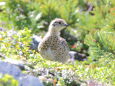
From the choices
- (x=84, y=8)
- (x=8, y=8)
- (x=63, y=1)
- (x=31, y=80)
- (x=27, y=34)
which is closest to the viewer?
(x=31, y=80)

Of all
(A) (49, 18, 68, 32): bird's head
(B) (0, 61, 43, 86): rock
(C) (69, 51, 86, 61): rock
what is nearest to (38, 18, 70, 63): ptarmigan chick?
(A) (49, 18, 68, 32): bird's head

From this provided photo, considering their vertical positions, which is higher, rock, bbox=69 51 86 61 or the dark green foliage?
the dark green foliage

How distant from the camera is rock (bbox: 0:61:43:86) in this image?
5.31 meters

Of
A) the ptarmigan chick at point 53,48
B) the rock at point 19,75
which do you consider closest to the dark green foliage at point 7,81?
the rock at point 19,75

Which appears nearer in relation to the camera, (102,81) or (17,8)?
(102,81)

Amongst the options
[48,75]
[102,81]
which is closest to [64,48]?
[102,81]

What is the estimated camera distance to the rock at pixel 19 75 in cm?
531

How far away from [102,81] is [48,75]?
1202 mm

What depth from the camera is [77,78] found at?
7.02m

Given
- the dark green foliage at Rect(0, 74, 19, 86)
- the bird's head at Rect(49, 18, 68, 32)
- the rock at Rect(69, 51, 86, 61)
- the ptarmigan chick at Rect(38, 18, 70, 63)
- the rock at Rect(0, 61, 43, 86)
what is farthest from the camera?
the rock at Rect(69, 51, 86, 61)

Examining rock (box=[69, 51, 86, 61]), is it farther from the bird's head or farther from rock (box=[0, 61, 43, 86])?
rock (box=[0, 61, 43, 86])

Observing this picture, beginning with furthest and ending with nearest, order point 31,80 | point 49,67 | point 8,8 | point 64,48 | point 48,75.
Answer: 1. point 8,8
2. point 64,48
3. point 49,67
4. point 48,75
5. point 31,80

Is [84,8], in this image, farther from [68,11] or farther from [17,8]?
[17,8]

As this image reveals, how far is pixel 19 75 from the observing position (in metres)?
5.46
